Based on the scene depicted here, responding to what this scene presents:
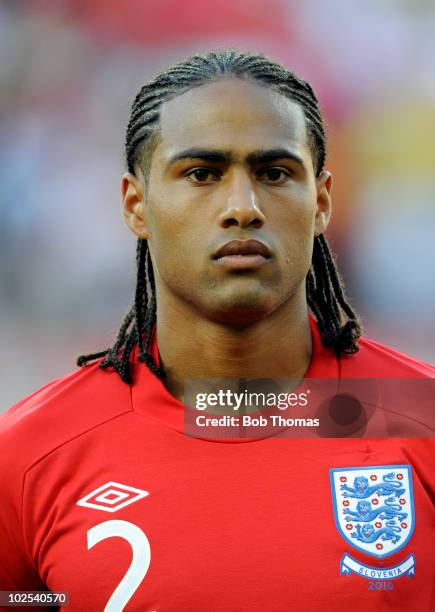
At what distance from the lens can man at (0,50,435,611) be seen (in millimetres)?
2043

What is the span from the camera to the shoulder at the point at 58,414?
2.28 m

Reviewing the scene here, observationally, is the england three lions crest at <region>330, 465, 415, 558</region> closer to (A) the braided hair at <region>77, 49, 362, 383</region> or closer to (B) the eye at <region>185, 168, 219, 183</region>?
(A) the braided hair at <region>77, 49, 362, 383</region>

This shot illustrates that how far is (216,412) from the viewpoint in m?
2.30

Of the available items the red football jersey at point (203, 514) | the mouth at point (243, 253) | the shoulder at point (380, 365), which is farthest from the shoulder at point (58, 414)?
the shoulder at point (380, 365)

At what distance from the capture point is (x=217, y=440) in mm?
2230

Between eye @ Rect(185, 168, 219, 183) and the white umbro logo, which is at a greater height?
eye @ Rect(185, 168, 219, 183)

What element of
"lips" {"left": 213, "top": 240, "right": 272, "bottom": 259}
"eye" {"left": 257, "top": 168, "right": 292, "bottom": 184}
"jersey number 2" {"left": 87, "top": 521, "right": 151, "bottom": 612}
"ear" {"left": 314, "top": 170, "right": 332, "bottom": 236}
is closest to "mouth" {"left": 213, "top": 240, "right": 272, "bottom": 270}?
"lips" {"left": 213, "top": 240, "right": 272, "bottom": 259}

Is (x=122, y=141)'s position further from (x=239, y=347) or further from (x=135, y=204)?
(x=239, y=347)

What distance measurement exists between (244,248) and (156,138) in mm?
448

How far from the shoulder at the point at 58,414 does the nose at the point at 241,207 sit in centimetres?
53

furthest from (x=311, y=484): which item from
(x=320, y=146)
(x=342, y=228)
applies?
(x=342, y=228)

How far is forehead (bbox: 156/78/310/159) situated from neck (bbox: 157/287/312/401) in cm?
39

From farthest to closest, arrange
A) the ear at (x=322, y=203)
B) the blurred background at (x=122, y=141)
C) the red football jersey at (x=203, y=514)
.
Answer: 1. the blurred background at (x=122, y=141)
2. the ear at (x=322, y=203)
3. the red football jersey at (x=203, y=514)

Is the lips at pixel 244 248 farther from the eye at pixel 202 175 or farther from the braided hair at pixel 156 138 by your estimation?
the braided hair at pixel 156 138
